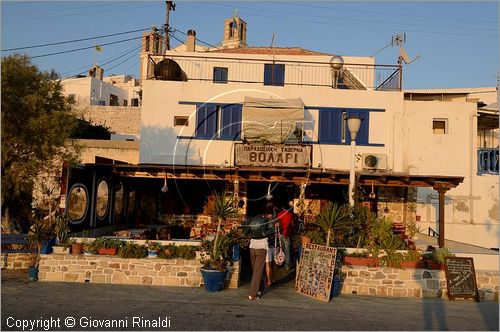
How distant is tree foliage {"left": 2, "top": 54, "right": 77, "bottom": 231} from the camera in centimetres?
1065

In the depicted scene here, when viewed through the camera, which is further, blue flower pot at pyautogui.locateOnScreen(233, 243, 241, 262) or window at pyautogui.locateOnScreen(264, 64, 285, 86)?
window at pyautogui.locateOnScreen(264, 64, 285, 86)

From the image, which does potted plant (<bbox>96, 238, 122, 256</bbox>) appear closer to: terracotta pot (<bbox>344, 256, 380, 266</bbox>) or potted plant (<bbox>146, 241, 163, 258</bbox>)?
potted plant (<bbox>146, 241, 163, 258</bbox>)

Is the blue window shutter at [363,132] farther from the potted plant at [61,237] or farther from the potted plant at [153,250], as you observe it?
the potted plant at [61,237]

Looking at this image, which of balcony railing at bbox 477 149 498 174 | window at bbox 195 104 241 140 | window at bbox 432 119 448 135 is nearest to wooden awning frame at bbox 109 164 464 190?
window at bbox 195 104 241 140

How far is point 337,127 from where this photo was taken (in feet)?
57.1

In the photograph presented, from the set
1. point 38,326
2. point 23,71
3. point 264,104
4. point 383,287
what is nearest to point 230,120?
point 264,104

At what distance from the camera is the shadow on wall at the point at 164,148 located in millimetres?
17094

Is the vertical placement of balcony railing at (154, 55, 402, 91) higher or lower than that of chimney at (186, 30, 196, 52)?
lower

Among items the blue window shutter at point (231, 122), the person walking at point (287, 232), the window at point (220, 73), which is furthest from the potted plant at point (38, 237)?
the window at point (220, 73)

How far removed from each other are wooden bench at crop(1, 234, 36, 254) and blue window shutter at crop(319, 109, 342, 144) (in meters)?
10.9

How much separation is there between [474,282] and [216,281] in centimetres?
605

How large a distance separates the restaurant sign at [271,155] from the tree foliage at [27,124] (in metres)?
6.15

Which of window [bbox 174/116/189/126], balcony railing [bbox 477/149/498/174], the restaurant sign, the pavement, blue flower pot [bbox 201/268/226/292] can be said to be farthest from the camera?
balcony railing [bbox 477/149/498/174]

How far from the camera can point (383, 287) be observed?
1020 cm
